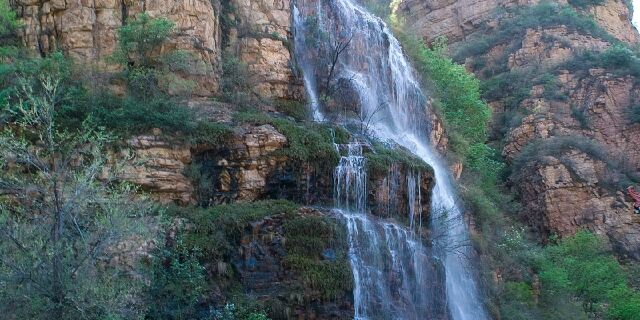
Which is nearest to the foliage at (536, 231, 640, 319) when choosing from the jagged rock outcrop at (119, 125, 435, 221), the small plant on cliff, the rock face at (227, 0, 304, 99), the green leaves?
the jagged rock outcrop at (119, 125, 435, 221)

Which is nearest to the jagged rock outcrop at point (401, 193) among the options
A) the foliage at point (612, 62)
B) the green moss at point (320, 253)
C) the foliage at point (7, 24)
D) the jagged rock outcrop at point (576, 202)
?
the green moss at point (320, 253)

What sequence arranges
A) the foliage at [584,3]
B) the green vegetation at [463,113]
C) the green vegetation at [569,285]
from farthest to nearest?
1. the foliage at [584,3]
2. the green vegetation at [463,113]
3. the green vegetation at [569,285]

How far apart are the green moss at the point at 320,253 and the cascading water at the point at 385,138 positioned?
459mm

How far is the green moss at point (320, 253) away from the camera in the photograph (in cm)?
1672

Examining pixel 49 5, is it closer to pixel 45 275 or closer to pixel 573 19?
pixel 45 275

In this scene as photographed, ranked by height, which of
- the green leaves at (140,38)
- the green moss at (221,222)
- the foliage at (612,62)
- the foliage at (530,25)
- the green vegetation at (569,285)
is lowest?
the green vegetation at (569,285)

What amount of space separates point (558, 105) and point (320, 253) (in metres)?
24.6

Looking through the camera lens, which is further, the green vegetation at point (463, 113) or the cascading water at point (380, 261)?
the green vegetation at point (463, 113)

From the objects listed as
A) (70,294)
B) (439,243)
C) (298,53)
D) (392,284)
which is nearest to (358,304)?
(392,284)

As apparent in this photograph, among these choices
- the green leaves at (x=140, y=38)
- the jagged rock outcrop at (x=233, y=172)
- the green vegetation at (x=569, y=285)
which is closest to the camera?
the jagged rock outcrop at (x=233, y=172)

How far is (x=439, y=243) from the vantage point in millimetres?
21094

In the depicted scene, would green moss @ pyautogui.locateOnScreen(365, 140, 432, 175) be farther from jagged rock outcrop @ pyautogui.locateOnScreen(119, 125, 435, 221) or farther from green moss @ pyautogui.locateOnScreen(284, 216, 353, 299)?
green moss @ pyautogui.locateOnScreen(284, 216, 353, 299)

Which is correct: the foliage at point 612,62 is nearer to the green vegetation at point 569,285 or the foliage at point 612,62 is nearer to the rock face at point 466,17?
the rock face at point 466,17

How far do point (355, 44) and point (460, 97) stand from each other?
26.3 feet
